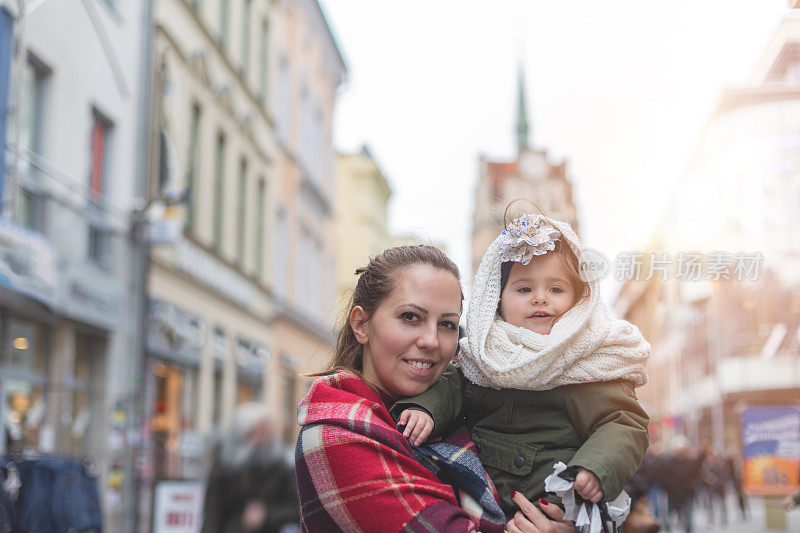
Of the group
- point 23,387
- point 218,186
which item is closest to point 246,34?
point 218,186

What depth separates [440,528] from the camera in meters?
2.19

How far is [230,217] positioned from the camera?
68.0ft

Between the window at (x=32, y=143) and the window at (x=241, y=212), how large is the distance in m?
9.66

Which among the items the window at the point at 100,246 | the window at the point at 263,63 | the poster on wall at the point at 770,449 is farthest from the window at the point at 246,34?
the poster on wall at the point at 770,449

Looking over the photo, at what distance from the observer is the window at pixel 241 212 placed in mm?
21453

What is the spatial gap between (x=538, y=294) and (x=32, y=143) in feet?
32.3

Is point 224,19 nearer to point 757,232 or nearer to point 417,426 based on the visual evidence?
point 757,232

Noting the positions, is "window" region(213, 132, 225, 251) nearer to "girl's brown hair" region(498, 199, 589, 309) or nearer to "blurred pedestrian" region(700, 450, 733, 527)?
"blurred pedestrian" region(700, 450, 733, 527)

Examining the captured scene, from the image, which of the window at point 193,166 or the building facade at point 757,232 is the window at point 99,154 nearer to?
the window at point 193,166

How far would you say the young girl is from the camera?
2.45 metres

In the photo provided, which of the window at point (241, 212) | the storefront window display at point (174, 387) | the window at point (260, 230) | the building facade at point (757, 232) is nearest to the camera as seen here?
the building facade at point (757, 232)

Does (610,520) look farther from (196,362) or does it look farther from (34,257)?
(196,362)

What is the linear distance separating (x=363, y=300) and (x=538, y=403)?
54 cm

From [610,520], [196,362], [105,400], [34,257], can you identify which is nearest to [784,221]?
[610,520]
